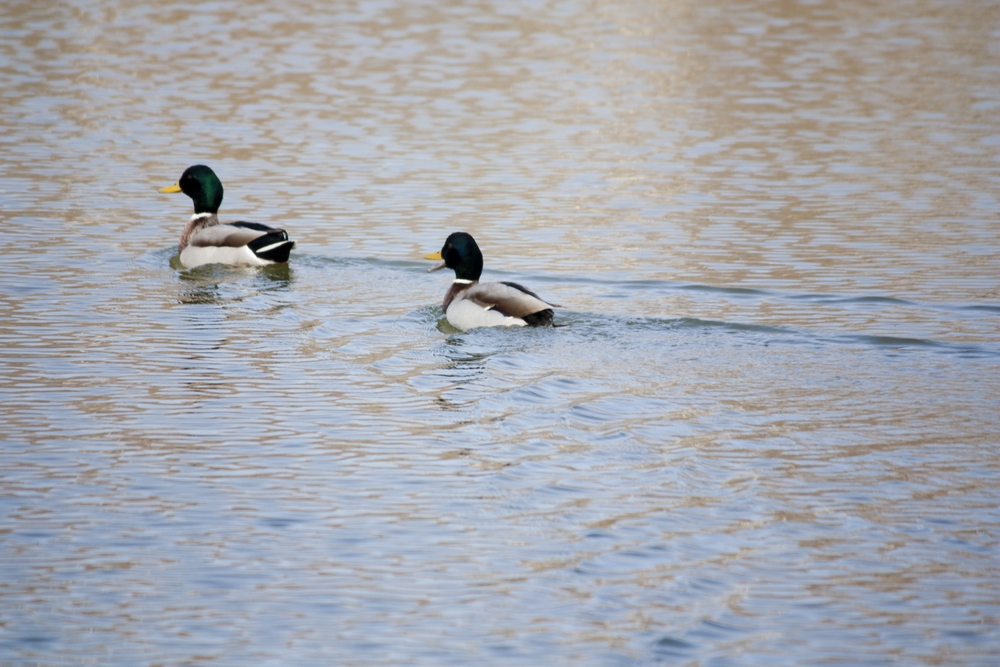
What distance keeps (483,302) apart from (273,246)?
10.1ft

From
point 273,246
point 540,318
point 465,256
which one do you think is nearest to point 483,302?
point 540,318

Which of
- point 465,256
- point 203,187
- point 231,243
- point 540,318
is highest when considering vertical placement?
point 203,187

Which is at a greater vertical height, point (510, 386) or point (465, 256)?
point (465, 256)

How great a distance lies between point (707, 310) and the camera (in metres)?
12.8

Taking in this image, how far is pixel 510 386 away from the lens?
10.6 metres

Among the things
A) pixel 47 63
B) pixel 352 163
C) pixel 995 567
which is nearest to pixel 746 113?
pixel 352 163

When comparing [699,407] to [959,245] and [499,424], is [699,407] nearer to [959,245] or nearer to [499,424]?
[499,424]

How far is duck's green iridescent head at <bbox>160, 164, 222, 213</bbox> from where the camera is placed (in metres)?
15.9

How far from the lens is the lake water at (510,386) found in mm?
6723

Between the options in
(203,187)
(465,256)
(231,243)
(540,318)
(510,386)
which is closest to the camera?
(510,386)

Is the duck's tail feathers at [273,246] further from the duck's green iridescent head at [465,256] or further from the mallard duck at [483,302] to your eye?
the mallard duck at [483,302]

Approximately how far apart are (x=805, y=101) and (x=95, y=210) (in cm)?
1311

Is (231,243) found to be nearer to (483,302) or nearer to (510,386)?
(483,302)

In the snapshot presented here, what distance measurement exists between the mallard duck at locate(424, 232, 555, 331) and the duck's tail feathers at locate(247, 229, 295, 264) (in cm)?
217
